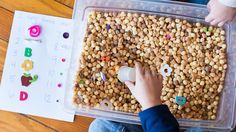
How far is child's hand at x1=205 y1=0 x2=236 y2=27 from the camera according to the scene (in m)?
0.78

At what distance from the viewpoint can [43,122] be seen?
36.9 inches

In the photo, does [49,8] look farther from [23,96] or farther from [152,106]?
[152,106]

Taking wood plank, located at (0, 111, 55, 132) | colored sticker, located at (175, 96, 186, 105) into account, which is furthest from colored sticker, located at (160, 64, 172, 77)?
wood plank, located at (0, 111, 55, 132)

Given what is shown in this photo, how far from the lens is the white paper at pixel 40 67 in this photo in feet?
3.07

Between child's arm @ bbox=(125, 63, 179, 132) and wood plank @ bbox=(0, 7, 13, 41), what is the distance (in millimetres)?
408

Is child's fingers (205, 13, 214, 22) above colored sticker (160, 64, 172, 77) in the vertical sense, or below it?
above

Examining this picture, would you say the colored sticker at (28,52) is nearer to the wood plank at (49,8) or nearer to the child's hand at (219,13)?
the wood plank at (49,8)

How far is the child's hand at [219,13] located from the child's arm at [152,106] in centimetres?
20

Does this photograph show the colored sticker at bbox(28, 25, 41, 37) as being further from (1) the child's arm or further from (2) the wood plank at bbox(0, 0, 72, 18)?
(1) the child's arm

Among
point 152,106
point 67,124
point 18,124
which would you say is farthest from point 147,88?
point 18,124

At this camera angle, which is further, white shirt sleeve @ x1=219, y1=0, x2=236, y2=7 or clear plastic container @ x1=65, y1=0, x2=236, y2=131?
clear plastic container @ x1=65, y1=0, x2=236, y2=131

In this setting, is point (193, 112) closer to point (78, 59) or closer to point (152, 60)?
point (152, 60)

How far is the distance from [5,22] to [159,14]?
42 cm

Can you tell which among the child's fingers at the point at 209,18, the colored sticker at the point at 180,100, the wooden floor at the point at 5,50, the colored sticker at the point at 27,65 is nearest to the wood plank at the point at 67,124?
the wooden floor at the point at 5,50
